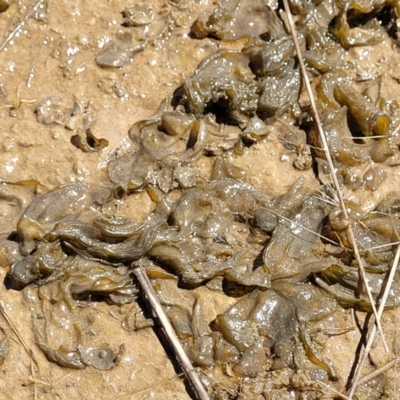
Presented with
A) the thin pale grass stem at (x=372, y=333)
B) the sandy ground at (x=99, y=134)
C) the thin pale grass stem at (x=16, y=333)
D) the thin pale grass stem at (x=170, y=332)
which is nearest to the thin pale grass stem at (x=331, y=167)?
the thin pale grass stem at (x=372, y=333)

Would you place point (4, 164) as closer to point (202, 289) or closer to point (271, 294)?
point (202, 289)

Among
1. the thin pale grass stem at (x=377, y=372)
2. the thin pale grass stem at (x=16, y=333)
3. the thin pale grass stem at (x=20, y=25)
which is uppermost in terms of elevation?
the thin pale grass stem at (x=20, y=25)

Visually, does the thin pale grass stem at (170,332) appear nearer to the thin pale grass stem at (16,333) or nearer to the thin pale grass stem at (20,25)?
the thin pale grass stem at (16,333)

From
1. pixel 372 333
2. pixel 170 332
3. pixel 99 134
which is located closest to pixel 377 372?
pixel 372 333

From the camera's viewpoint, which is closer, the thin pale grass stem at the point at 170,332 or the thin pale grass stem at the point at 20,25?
the thin pale grass stem at the point at 170,332

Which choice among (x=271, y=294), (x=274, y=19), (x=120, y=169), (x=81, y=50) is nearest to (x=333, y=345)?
(x=271, y=294)

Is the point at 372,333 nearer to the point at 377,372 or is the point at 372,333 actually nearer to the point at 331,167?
the point at 377,372

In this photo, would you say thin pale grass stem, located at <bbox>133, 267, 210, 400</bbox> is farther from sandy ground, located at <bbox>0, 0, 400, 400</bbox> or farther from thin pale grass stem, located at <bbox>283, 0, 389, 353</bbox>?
thin pale grass stem, located at <bbox>283, 0, 389, 353</bbox>
